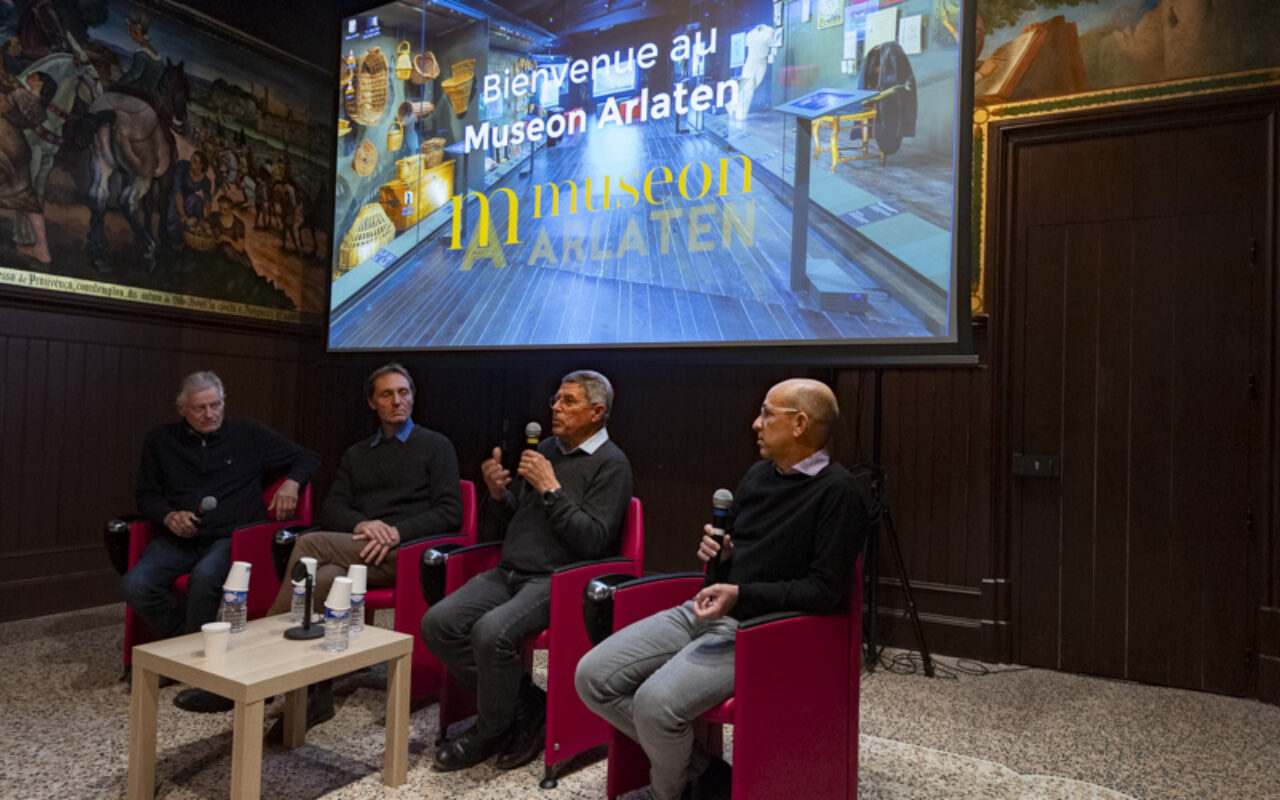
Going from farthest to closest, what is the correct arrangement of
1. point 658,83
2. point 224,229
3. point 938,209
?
point 224,229 → point 658,83 → point 938,209

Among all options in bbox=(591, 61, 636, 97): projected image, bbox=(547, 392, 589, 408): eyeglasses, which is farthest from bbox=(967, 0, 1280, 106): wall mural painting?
bbox=(547, 392, 589, 408): eyeglasses

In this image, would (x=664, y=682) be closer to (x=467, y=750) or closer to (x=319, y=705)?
(x=467, y=750)

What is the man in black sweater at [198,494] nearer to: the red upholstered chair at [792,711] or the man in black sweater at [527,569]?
the man in black sweater at [527,569]

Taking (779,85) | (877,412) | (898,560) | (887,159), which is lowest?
(898,560)

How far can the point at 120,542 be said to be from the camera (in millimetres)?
3131

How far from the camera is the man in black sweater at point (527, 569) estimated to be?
241cm

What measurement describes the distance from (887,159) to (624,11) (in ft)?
4.79

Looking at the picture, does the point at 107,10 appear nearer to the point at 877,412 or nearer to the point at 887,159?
the point at 887,159

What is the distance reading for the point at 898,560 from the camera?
11.7 ft

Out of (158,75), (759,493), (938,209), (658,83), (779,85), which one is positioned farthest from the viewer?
(158,75)

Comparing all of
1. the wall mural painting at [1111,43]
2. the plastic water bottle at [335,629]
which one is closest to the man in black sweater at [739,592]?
the plastic water bottle at [335,629]

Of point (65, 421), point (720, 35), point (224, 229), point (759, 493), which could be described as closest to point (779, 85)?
point (720, 35)

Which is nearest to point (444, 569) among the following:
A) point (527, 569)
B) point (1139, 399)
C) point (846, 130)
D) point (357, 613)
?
point (527, 569)

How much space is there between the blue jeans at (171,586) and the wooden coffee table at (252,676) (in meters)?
0.65
